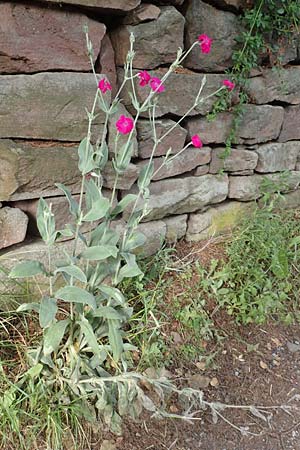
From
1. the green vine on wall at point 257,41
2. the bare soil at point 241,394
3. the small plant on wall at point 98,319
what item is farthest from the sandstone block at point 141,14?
the bare soil at point 241,394

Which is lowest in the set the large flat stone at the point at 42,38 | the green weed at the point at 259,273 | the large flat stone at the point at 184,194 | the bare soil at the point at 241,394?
the bare soil at the point at 241,394

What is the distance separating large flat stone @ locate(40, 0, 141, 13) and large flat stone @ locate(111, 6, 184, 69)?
0.09 metres

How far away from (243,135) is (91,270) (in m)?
1.21

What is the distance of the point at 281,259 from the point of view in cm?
231

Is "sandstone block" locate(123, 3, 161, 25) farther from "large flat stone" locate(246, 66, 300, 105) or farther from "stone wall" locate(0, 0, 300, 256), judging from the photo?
"large flat stone" locate(246, 66, 300, 105)

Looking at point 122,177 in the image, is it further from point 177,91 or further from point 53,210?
point 177,91

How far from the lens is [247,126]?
239cm

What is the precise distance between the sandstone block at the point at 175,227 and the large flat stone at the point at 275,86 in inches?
29.0

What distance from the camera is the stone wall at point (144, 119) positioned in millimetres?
1641

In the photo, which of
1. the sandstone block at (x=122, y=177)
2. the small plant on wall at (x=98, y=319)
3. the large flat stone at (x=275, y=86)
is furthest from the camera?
the large flat stone at (x=275, y=86)

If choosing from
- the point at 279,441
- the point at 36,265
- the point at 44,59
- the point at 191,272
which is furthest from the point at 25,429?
the point at 44,59

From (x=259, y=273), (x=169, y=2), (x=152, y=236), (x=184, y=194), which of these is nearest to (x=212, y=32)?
(x=169, y=2)

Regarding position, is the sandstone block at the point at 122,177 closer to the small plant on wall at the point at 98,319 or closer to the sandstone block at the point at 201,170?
the small plant on wall at the point at 98,319

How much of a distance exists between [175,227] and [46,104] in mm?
983
